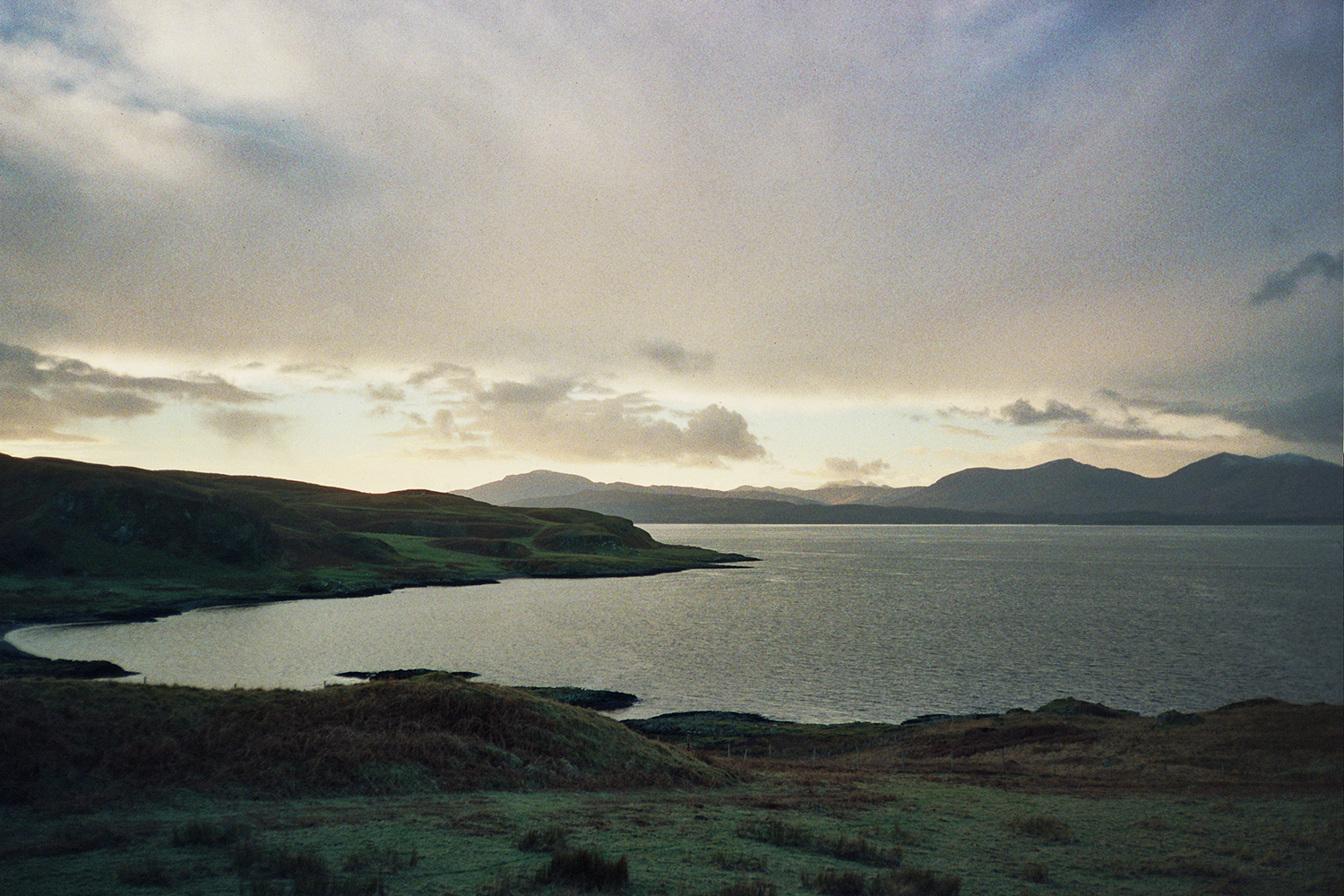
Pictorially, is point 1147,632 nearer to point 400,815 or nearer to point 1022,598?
point 1022,598

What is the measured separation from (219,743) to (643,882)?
755 inches

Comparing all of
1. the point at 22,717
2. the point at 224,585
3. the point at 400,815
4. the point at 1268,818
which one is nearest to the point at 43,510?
the point at 224,585

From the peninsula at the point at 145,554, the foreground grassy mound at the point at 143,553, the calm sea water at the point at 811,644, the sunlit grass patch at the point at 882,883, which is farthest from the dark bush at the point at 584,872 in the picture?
the foreground grassy mound at the point at 143,553

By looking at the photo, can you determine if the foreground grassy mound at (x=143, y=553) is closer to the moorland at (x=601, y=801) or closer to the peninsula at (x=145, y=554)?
the peninsula at (x=145, y=554)

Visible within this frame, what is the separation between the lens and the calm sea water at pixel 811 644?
69.0 metres

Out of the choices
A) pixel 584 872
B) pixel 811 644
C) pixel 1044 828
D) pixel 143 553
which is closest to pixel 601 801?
pixel 584 872

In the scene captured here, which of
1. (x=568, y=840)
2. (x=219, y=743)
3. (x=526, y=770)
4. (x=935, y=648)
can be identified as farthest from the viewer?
(x=935, y=648)

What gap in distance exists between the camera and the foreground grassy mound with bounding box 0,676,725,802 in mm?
24719

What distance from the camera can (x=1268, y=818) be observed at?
24656 millimetres

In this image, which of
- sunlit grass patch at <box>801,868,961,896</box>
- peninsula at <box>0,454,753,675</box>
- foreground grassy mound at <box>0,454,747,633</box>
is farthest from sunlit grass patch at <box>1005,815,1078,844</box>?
foreground grassy mound at <box>0,454,747,633</box>

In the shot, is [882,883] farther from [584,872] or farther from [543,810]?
[543,810]

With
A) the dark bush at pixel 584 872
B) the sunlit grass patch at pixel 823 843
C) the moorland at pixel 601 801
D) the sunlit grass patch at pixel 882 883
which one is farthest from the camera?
the sunlit grass patch at pixel 823 843

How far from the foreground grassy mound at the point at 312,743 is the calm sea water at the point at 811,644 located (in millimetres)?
30309

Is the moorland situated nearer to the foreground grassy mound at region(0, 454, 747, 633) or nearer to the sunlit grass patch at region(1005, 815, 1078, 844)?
the sunlit grass patch at region(1005, 815, 1078, 844)
